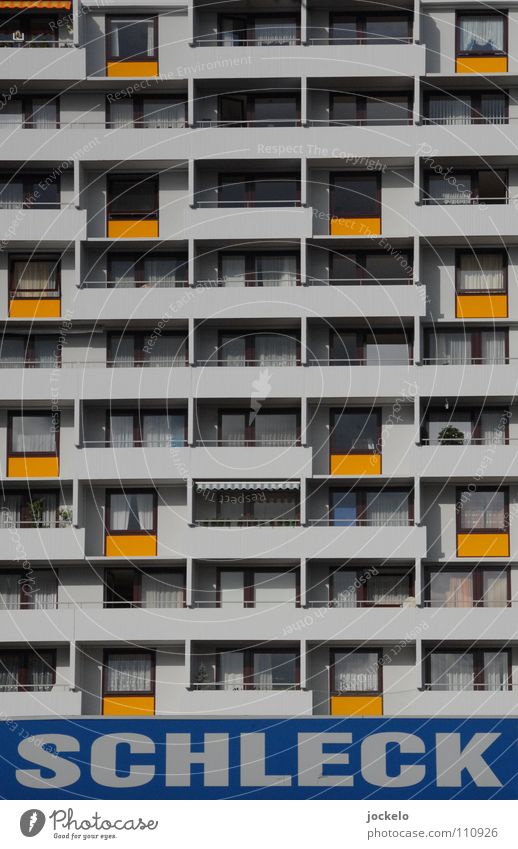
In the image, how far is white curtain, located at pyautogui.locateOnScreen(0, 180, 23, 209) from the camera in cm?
6291

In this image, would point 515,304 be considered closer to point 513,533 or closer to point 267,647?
point 513,533

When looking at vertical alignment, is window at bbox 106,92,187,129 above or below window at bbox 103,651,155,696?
above

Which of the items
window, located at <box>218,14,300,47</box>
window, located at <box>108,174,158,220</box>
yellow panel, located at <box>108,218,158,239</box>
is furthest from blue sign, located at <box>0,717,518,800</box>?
window, located at <box>218,14,300,47</box>

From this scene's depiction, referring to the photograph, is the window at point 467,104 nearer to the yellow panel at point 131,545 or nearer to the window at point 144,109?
the window at point 144,109

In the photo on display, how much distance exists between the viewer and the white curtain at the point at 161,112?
2469 inches

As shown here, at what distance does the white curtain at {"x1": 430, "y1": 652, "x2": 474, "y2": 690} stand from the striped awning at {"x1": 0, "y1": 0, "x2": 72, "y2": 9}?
85.6ft

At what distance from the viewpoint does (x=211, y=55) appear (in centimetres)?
6147

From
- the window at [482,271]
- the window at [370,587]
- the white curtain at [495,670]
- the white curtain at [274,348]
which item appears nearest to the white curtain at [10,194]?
the white curtain at [274,348]

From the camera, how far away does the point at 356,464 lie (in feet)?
199

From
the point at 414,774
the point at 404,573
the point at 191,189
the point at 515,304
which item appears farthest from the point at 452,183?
the point at 414,774

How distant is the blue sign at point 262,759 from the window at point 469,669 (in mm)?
4381

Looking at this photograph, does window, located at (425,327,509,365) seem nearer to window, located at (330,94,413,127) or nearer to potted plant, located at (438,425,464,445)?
potted plant, located at (438,425,464,445)

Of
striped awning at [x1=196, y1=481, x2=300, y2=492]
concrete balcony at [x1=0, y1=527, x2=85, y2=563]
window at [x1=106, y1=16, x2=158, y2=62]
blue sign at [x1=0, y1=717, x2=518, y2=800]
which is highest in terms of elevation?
window at [x1=106, y1=16, x2=158, y2=62]
